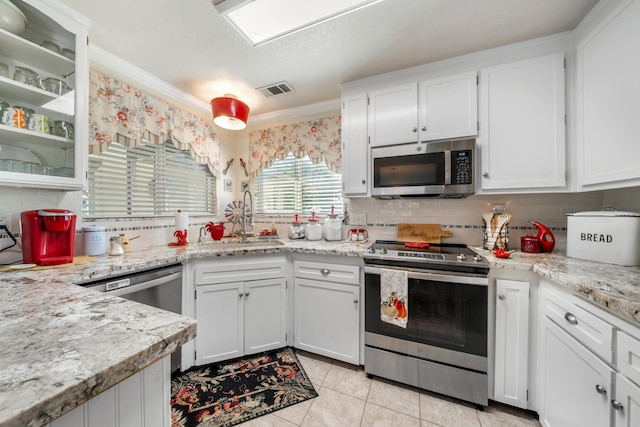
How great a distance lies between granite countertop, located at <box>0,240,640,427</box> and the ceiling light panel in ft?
5.11

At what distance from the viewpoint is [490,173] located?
68.2 inches

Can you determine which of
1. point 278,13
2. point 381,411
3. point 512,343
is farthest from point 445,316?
point 278,13

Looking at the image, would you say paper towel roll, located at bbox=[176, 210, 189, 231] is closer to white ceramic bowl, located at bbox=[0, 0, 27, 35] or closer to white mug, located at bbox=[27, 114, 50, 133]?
white mug, located at bbox=[27, 114, 50, 133]

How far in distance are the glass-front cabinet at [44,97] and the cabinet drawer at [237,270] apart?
3.02 ft

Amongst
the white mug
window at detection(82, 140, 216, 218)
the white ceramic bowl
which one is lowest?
window at detection(82, 140, 216, 218)

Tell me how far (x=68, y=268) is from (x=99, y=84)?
1.35 metres

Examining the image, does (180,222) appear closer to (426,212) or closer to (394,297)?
(394,297)

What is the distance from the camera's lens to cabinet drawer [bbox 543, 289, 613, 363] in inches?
35.2

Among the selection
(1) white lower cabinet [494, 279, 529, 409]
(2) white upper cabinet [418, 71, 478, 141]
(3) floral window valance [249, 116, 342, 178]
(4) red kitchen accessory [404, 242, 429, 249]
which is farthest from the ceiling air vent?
(1) white lower cabinet [494, 279, 529, 409]

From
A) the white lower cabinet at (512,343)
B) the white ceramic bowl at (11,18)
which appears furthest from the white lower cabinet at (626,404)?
the white ceramic bowl at (11,18)

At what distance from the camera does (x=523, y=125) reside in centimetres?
165

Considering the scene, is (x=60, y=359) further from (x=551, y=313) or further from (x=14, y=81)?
(x=551, y=313)

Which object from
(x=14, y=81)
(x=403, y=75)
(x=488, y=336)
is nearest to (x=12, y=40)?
(x=14, y=81)

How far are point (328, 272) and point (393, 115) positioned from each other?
1378 millimetres
